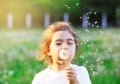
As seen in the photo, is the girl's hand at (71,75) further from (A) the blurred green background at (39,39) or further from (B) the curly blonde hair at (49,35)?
(A) the blurred green background at (39,39)

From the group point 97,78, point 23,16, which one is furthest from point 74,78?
point 23,16

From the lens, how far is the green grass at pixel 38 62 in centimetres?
483

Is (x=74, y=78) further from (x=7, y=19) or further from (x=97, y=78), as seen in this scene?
(x=7, y=19)

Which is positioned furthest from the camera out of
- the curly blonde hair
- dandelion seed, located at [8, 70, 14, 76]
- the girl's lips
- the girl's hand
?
dandelion seed, located at [8, 70, 14, 76]

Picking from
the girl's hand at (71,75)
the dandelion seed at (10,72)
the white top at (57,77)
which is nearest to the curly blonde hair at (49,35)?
the white top at (57,77)

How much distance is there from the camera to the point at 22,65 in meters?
5.40

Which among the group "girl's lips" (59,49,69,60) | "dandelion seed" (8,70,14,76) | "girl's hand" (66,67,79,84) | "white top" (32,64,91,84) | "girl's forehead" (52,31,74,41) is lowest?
"dandelion seed" (8,70,14,76)

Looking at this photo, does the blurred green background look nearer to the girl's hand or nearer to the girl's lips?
the girl's lips

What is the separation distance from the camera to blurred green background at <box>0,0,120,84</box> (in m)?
4.94

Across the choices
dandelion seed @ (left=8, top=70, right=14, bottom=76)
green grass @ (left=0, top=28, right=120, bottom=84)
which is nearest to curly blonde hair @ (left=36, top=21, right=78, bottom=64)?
green grass @ (left=0, top=28, right=120, bottom=84)

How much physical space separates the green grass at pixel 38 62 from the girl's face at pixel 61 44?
2.84 ft

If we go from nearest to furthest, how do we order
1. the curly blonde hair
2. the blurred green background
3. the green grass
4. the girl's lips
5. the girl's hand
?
the girl's hand, the girl's lips, the curly blonde hair, the green grass, the blurred green background

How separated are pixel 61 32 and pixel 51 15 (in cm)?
594

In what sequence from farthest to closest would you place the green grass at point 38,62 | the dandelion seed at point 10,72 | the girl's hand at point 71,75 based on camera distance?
the dandelion seed at point 10,72
the green grass at point 38,62
the girl's hand at point 71,75
